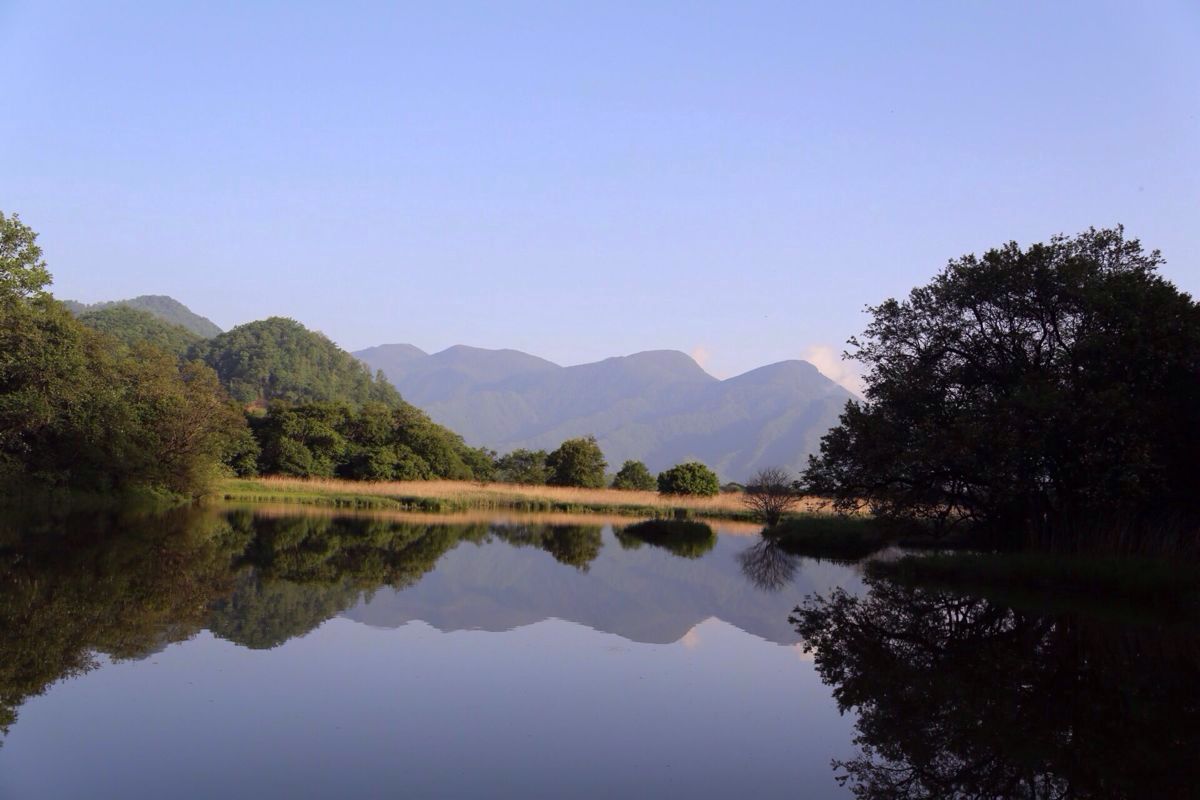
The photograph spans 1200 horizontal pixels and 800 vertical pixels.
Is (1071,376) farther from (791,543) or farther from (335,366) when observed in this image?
(335,366)

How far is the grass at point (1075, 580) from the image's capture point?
1565 centimetres

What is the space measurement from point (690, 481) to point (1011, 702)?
42.0m

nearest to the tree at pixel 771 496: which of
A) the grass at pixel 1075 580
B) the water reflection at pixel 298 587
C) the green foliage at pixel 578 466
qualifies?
the water reflection at pixel 298 587

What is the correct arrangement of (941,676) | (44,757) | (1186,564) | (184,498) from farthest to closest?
(184,498), (1186,564), (941,676), (44,757)

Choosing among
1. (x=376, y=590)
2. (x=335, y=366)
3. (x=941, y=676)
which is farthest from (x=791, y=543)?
(x=335, y=366)

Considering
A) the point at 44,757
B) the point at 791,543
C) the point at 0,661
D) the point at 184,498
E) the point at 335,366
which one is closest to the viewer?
the point at 44,757

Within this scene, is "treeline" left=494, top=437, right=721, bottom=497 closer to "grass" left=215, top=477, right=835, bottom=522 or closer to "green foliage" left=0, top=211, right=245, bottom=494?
"grass" left=215, top=477, right=835, bottom=522

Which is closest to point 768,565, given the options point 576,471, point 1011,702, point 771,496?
point 771,496

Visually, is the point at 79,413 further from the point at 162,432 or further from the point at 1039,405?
the point at 1039,405

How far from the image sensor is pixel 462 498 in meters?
49.9

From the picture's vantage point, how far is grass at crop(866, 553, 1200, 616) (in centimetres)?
1565

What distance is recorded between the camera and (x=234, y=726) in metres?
8.13

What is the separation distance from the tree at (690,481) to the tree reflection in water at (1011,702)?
35913mm

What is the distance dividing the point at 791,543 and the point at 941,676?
820 inches
